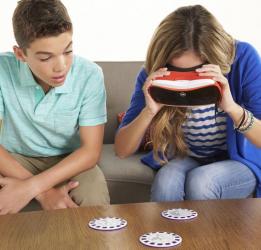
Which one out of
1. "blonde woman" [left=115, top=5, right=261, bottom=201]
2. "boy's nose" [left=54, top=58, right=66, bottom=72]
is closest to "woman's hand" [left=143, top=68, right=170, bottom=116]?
"blonde woman" [left=115, top=5, right=261, bottom=201]

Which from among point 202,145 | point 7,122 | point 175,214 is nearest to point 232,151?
point 202,145

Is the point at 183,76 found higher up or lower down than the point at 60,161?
higher up

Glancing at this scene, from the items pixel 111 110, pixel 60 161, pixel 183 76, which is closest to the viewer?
pixel 183 76

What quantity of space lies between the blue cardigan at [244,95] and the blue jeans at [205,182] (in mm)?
34

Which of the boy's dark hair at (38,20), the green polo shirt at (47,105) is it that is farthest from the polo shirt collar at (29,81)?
the boy's dark hair at (38,20)

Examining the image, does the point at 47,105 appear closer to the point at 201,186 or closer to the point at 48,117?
the point at 48,117

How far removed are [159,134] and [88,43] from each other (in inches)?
52.1

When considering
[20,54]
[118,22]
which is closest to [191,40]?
[20,54]

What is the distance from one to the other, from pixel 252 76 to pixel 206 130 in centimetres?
23

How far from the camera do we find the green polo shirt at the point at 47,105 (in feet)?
5.51

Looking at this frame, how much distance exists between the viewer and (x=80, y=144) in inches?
70.2

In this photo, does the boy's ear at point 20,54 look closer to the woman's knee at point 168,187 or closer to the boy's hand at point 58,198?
the boy's hand at point 58,198

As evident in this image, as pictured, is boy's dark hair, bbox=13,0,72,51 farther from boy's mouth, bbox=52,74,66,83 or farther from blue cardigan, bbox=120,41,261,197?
blue cardigan, bbox=120,41,261,197

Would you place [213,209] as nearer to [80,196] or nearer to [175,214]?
[175,214]
